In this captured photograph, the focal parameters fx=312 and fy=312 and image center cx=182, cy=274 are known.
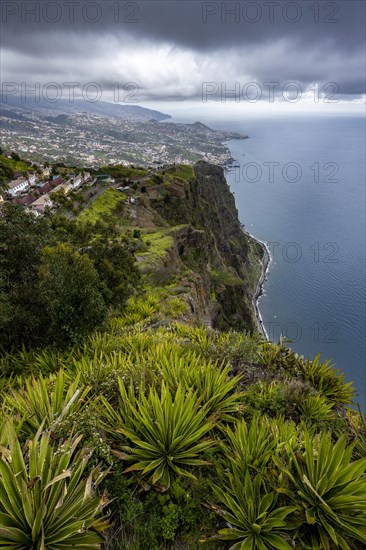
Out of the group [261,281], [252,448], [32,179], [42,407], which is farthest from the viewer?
[261,281]

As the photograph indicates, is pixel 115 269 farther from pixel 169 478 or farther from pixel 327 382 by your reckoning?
pixel 169 478

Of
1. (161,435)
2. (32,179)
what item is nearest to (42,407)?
(161,435)

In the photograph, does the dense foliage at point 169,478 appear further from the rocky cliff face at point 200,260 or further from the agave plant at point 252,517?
the rocky cliff face at point 200,260

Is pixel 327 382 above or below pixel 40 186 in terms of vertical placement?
below

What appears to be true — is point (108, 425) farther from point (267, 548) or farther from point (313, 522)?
point (313, 522)

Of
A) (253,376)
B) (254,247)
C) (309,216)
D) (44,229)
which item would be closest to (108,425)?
(253,376)

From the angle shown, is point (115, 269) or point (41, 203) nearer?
point (115, 269)
